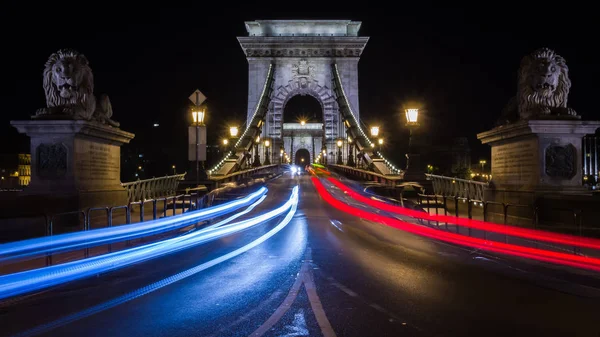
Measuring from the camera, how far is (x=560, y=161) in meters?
14.5

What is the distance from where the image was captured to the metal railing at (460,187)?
72.7 ft

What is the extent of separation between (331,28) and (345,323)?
8531cm

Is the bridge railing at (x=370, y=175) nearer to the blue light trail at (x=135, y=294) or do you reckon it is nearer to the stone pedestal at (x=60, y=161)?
the stone pedestal at (x=60, y=161)

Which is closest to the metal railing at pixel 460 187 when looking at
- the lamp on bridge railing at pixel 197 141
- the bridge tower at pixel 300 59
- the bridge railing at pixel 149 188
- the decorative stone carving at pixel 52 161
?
the lamp on bridge railing at pixel 197 141

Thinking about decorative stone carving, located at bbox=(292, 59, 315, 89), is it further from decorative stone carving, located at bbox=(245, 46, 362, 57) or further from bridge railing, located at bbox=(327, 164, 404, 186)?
bridge railing, located at bbox=(327, 164, 404, 186)

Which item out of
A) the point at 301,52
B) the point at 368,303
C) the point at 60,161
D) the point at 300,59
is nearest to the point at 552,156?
the point at 368,303

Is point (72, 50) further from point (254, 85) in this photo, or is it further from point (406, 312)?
point (254, 85)

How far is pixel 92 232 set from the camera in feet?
33.7

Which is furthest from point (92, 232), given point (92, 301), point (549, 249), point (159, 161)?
point (159, 161)

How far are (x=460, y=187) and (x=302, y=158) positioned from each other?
362 feet

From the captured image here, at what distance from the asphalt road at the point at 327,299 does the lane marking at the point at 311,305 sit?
0.05ft

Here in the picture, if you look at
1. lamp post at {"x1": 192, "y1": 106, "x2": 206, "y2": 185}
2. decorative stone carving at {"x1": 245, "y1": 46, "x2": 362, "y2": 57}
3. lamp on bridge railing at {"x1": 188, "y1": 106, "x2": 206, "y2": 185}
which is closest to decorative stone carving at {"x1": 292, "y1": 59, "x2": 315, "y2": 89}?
decorative stone carving at {"x1": 245, "y1": 46, "x2": 362, "y2": 57}

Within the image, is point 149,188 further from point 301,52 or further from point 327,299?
point 301,52

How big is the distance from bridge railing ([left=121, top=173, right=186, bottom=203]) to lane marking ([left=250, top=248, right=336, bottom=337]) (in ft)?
44.6
